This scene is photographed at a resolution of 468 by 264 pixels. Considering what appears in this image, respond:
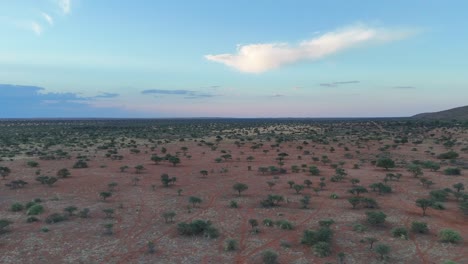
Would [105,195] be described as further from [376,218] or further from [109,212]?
[376,218]

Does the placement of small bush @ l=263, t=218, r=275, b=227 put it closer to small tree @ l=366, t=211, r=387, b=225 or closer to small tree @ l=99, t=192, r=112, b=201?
small tree @ l=366, t=211, r=387, b=225

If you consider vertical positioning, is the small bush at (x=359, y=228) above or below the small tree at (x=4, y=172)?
below

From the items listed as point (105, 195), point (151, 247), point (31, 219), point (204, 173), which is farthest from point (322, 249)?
point (204, 173)

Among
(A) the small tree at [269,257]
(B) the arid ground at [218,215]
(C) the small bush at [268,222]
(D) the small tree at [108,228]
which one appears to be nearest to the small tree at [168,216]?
(B) the arid ground at [218,215]

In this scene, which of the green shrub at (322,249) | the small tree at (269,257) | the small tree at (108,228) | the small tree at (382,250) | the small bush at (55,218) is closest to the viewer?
the small tree at (269,257)


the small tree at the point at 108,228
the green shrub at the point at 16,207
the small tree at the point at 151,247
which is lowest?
the small tree at the point at 151,247

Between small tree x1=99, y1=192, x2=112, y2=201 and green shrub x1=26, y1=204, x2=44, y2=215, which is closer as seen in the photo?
green shrub x1=26, y1=204, x2=44, y2=215

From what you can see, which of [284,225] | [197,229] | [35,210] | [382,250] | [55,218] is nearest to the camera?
[382,250]

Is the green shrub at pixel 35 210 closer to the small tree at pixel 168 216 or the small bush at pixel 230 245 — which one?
the small tree at pixel 168 216

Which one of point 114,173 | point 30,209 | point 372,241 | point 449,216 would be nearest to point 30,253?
point 30,209

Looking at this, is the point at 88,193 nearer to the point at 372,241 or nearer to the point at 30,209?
the point at 30,209

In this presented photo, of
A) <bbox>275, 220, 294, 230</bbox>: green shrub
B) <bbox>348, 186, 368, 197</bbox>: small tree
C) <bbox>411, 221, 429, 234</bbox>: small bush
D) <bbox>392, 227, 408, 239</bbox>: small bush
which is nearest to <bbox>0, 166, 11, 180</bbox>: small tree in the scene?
<bbox>275, 220, 294, 230</bbox>: green shrub

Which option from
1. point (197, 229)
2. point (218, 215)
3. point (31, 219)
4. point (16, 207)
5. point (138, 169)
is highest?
point (138, 169)

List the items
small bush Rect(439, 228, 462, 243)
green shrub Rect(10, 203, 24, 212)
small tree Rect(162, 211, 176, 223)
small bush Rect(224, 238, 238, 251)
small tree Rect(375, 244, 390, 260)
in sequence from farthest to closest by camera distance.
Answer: green shrub Rect(10, 203, 24, 212) < small tree Rect(162, 211, 176, 223) < small bush Rect(439, 228, 462, 243) < small bush Rect(224, 238, 238, 251) < small tree Rect(375, 244, 390, 260)
